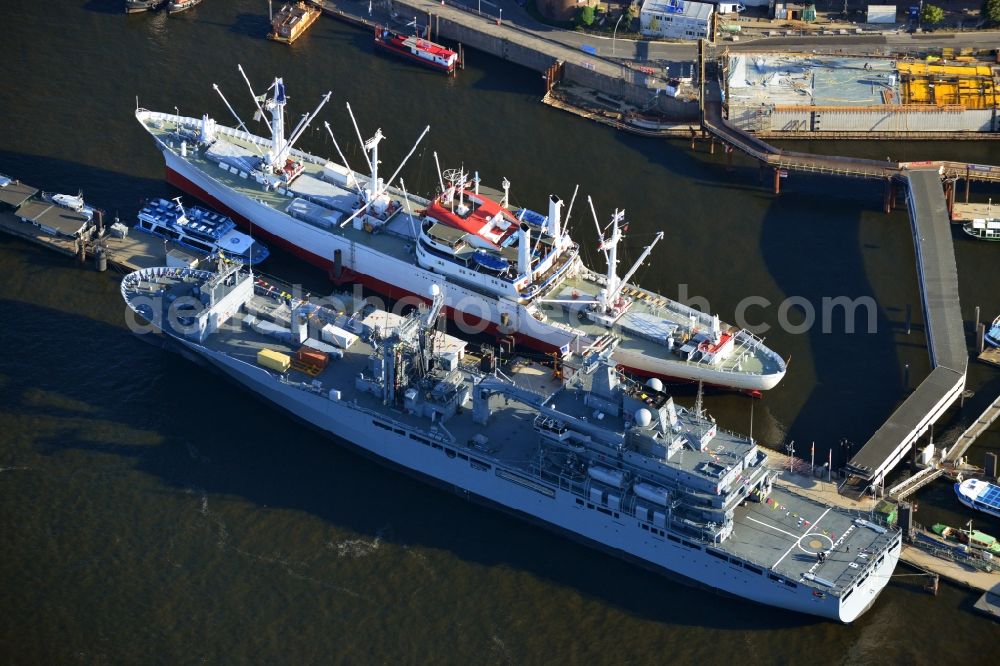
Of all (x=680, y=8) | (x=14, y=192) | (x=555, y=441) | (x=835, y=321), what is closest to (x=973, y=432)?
(x=835, y=321)

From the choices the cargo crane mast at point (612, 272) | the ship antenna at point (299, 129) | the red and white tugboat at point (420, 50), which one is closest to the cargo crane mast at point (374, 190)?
the ship antenna at point (299, 129)

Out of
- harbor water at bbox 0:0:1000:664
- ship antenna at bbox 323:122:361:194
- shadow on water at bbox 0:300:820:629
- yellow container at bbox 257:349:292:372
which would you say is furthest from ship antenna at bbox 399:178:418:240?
shadow on water at bbox 0:300:820:629

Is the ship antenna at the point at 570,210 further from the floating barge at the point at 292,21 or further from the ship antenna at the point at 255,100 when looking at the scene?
the floating barge at the point at 292,21

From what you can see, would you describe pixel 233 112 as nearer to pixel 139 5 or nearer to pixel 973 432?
pixel 139 5

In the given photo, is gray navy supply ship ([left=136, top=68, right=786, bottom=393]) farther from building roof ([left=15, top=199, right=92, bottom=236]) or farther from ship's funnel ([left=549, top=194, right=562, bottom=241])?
building roof ([left=15, top=199, right=92, bottom=236])

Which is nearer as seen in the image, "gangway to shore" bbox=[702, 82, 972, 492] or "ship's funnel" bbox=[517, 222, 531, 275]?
"gangway to shore" bbox=[702, 82, 972, 492]

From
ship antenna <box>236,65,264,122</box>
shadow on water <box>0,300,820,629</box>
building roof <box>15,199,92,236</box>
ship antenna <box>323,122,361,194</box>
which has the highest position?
ship antenna <box>236,65,264,122</box>
